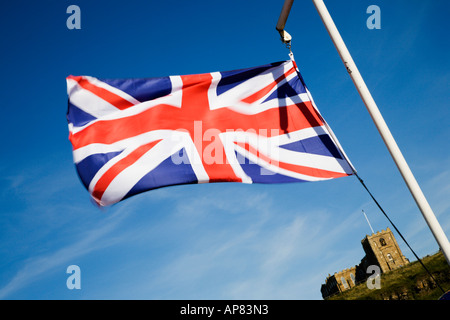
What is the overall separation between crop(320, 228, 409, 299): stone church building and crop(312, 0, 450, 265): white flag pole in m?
79.1

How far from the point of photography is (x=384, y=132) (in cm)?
451

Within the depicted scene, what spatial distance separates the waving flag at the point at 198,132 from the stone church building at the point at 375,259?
77.6 meters

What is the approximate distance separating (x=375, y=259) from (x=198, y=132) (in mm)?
80508

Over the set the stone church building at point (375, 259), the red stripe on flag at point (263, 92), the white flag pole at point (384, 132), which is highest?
the stone church building at point (375, 259)

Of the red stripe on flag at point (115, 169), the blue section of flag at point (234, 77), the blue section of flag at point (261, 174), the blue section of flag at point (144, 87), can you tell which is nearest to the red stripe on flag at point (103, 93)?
the blue section of flag at point (144, 87)

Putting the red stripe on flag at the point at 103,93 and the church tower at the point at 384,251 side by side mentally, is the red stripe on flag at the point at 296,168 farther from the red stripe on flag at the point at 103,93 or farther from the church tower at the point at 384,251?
the church tower at the point at 384,251

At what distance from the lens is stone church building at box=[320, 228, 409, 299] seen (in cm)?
7706

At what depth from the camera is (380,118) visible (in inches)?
180

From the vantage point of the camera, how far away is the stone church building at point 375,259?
7706 centimetres

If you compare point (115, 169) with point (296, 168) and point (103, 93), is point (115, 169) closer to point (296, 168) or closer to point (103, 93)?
point (103, 93)

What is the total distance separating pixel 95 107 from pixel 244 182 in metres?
3.11
